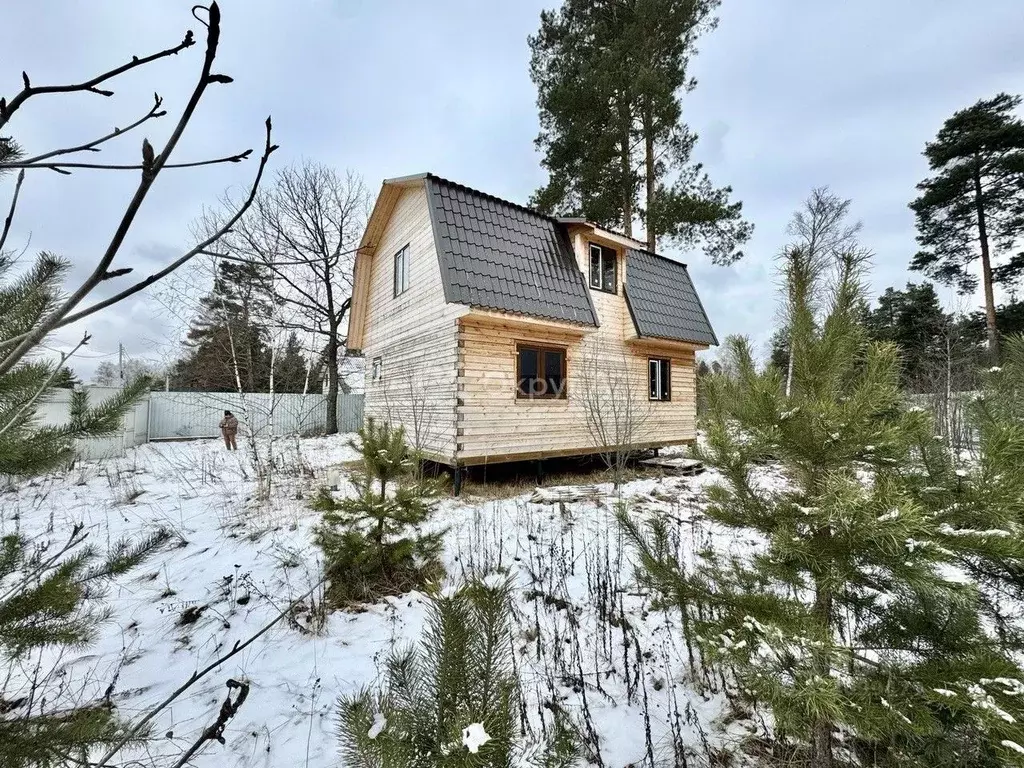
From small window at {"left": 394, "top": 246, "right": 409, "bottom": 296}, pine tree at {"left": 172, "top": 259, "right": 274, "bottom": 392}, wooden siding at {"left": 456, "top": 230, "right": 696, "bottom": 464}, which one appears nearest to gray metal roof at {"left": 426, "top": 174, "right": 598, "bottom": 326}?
wooden siding at {"left": 456, "top": 230, "right": 696, "bottom": 464}

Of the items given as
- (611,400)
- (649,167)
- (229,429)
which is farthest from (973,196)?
(229,429)

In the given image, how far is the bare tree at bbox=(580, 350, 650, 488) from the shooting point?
28.7 ft

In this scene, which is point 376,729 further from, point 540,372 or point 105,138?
point 540,372

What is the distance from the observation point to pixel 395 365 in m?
10.2

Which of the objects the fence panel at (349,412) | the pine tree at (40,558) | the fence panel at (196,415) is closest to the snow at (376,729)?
the pine tree at (40,558)

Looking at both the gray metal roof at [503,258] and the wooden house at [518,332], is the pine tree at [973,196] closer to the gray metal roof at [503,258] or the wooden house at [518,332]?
the wooden house at [518,332]

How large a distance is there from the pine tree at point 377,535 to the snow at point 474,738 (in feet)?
9.48

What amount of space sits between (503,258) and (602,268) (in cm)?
294

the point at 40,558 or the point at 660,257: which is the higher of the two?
the point at 660,257

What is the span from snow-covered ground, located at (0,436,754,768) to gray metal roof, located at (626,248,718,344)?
505cm

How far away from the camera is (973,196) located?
16.6 metres

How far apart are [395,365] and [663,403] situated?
23.0 ft

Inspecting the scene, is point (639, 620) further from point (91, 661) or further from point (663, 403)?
point (663, 403)

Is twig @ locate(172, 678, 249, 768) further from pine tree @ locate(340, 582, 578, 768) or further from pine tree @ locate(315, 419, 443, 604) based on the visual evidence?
pine tree @ locate(315, 419, 443, 604)
